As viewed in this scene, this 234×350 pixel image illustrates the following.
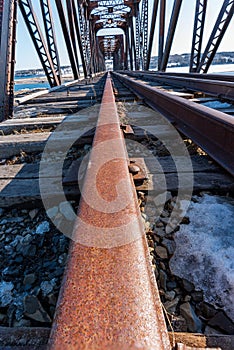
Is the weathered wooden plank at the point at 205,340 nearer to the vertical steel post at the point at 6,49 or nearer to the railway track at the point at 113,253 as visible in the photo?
the railway track at the point at 113,253

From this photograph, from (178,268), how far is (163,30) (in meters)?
12.0

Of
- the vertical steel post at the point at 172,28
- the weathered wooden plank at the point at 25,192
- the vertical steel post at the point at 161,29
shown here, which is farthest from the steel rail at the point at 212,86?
the vertical steel post at the point at 161,29

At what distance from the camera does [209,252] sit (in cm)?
82

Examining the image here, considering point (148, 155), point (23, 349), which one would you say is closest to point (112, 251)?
point (23, 349)

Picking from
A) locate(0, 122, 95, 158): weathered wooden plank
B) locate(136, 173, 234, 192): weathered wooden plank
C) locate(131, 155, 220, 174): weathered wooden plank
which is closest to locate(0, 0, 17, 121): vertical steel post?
locate(0, 122, 95, 158): weathered wooden plank

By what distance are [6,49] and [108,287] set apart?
128 inches

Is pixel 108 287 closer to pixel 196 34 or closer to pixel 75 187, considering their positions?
pixel 75 187

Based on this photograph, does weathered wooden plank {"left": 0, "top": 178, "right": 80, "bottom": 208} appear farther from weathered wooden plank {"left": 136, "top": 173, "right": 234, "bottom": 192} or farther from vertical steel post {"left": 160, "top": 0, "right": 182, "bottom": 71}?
vertical steel post {"left": 160, "top": 0, "right": 182, "bottom": 71}

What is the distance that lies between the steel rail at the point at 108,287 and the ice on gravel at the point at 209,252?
0.29 meters

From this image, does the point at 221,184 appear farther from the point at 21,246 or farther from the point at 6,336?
the point at 6,336

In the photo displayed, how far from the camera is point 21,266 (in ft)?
2.91

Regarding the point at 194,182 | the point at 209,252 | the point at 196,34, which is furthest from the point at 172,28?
the point at 209,252

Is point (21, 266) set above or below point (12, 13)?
below

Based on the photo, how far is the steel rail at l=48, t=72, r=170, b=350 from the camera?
37 centimetres
